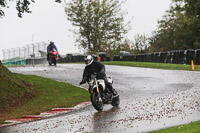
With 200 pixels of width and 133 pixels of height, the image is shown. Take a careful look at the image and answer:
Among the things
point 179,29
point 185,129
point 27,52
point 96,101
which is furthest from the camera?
point 179,29

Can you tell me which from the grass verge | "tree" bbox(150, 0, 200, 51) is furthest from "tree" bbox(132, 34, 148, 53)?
the grass verge

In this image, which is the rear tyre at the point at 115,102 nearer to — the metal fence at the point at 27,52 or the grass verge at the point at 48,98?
the grass verge at the point at 48,98

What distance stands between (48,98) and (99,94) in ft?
20.1

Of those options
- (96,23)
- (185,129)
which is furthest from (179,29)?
(185,129)

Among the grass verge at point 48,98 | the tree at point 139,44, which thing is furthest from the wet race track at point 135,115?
the tree at point 139,44

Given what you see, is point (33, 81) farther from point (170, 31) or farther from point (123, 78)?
point (170, 31)

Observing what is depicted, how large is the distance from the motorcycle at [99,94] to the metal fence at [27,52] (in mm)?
42434

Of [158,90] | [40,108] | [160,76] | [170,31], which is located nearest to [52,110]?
[40,108]

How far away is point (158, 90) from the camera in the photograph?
60.5 feet

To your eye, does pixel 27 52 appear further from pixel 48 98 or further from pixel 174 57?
pixel 48 98

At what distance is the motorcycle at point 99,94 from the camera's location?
1338 centimetres

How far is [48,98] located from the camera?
1911cm

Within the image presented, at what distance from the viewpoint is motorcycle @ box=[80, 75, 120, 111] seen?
43.9 feet

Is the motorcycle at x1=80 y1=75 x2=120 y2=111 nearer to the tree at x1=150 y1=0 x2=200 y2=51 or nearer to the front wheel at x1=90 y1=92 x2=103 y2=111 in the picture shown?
the front wheel at x1=90 y1=92 x2=103 y2=111
